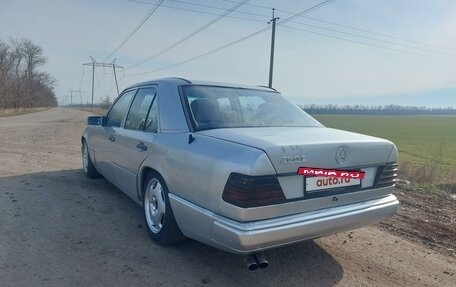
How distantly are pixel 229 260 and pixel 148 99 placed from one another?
1983 mm

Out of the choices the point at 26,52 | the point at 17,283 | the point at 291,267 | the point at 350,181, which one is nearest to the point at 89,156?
the point at 17,283

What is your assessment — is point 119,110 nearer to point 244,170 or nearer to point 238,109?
point 238,109

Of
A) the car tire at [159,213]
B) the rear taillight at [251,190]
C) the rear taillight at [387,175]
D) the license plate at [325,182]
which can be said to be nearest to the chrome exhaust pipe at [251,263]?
the rear taillight at [251,190]

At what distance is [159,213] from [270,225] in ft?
4.56

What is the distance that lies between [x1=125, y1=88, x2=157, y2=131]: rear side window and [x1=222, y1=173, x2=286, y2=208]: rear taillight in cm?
166

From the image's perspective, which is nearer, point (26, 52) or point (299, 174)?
point (299, 174)

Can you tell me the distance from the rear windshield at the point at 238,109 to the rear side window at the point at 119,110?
145cm

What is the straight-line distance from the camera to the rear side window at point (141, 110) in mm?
3918

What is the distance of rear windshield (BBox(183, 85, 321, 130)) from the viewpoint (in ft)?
10.8

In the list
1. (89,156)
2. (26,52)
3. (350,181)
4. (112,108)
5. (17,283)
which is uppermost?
(26,52)

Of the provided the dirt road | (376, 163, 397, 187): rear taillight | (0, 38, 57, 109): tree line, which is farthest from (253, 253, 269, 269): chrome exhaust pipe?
(0, 38, 57, 109): tree line

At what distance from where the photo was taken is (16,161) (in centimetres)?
792

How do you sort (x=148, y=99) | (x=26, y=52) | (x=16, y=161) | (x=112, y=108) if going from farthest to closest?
(x=26, y=52)
(x=16, y=161)
(x=112, y=108)
(x=148, y=99)

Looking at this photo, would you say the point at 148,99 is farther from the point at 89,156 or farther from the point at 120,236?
the point at 89,156
